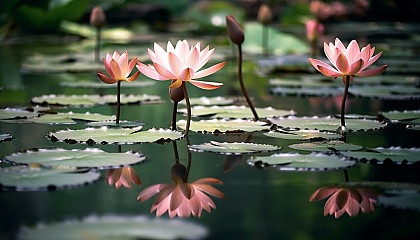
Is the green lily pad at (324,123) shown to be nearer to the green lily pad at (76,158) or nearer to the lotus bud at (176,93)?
the lotus bud at (176,93)

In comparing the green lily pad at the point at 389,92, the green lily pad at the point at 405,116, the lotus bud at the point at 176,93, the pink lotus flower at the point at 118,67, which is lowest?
the green lily pad at the point at 405,116

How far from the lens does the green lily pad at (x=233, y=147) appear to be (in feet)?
5.08

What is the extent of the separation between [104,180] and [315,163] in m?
0.44

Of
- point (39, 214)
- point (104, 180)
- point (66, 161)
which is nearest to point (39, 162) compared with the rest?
point (66, 161)

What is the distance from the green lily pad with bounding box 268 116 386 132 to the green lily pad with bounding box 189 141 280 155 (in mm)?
295

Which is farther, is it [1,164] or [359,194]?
[1,164]

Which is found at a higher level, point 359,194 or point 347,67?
point 347,67

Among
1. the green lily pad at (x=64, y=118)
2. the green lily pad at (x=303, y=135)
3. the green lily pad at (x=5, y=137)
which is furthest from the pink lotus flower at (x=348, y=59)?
the green lily pad at (x=5, y=137)

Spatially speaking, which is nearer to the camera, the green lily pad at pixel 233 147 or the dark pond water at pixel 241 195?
the dark pond water at pixel 241 195

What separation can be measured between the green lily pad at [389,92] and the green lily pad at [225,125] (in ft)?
2.77

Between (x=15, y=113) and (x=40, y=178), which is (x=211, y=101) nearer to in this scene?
(x=15, y=113)

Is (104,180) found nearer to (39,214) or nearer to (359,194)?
(39,214)

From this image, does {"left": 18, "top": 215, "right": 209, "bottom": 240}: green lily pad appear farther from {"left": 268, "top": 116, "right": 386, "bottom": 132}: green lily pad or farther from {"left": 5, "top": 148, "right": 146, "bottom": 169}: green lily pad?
{"left": 268, "top": 116, "right": 386, "bottom": 132}: green lily pad

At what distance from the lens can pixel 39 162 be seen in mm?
1389
